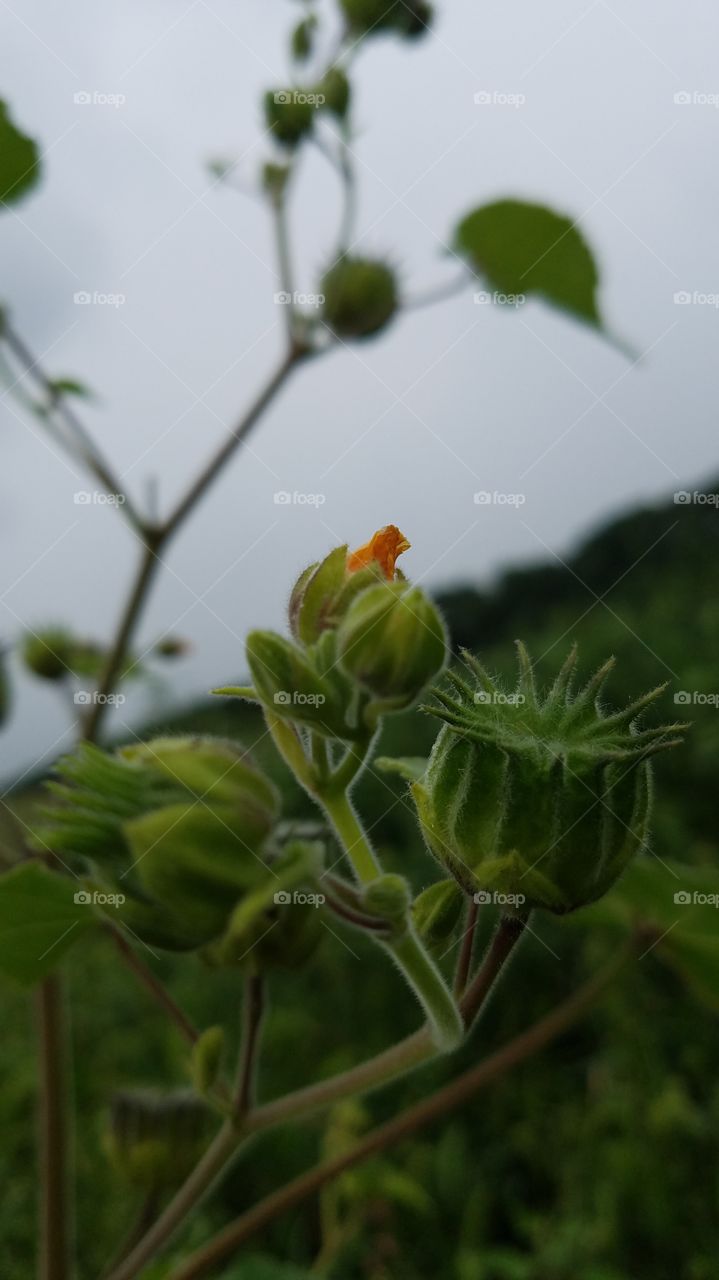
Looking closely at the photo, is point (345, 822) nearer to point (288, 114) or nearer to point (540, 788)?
point (540, 788)

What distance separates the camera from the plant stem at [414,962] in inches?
13.6

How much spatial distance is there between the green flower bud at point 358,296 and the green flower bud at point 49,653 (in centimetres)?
36

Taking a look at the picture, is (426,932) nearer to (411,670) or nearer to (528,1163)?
(411,670)

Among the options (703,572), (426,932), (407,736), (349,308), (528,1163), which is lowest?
(528,1163)

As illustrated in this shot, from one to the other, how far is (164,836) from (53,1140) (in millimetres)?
393

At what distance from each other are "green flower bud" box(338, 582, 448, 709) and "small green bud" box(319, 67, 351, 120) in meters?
0.68

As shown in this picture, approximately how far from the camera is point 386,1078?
39cm

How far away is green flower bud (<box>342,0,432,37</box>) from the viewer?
36.5 inches

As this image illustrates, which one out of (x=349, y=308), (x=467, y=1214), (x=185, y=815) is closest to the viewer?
(x=185, y=815)

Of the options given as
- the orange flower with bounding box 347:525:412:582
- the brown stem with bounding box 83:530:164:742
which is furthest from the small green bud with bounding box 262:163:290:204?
the orange flower with bounding box 347:525:412:582

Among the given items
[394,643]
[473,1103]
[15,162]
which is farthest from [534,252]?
[473,1103]

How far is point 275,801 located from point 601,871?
11 cm

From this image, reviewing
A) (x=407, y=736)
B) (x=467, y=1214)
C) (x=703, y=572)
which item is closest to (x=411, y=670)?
(x=467, y=1214)

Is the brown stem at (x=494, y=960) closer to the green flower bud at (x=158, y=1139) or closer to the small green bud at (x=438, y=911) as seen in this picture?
the small green bud at (x=438, y=911)
